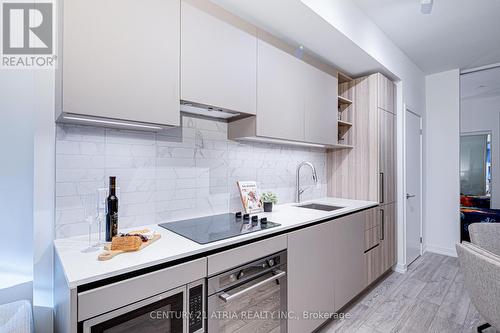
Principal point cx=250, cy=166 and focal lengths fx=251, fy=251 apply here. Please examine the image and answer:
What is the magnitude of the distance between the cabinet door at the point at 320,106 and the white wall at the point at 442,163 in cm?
230

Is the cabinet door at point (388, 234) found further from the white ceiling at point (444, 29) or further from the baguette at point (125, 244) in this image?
the baguette at point (125, 244)

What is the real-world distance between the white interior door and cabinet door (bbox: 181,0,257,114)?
8.39 feet

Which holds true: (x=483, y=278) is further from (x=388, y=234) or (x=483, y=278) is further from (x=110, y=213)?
(x=110, y=213)

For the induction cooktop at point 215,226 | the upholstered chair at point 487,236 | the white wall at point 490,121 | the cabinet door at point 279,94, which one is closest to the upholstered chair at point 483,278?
the upholstered chair at point 487,236

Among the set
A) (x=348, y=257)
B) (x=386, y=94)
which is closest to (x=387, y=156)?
(x=386, y=94)

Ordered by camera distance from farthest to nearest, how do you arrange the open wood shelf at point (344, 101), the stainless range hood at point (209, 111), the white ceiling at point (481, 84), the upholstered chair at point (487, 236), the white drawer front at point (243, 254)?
the white ceiling at point (481, 84), the open wood shelf at point (344, 101), the upholstered chair at point (487, 236), the stainless range hood at point (209, 111), the white drawer front at point (243, 254)

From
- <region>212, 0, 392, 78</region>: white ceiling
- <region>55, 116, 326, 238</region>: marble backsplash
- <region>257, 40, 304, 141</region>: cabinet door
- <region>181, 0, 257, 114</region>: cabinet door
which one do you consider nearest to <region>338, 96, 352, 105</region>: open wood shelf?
<region>212, 0, 392, 78</region>: white ceiling

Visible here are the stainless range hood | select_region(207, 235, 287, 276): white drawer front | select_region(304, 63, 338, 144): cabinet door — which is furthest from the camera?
select_region(304, 63, 338, 144): cabinet door

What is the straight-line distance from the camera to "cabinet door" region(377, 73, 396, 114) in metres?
2.86

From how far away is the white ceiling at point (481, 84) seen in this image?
3915mm

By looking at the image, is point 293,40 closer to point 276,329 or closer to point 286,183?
point 286,183

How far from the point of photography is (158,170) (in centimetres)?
172

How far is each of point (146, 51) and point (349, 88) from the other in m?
2.52

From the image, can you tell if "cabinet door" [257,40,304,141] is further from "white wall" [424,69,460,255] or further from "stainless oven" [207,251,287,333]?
"white wall" [424,69,460,255]
